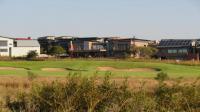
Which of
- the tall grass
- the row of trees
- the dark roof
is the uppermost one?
the dark roof

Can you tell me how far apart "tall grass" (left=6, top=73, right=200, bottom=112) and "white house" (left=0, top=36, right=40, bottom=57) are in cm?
12488

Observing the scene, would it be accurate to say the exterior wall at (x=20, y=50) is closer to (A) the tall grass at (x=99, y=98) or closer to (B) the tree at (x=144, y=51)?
(B) the tree at (x=144, y=51)

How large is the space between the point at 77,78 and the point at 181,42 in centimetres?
12041

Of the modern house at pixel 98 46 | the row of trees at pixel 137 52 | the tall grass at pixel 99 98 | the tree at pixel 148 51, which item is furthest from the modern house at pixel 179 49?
the tall grass at pixel 99 98

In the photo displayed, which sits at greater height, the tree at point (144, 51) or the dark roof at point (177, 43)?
the dark roof at point (177, 43)

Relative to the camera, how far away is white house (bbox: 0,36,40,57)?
13425 centimetres

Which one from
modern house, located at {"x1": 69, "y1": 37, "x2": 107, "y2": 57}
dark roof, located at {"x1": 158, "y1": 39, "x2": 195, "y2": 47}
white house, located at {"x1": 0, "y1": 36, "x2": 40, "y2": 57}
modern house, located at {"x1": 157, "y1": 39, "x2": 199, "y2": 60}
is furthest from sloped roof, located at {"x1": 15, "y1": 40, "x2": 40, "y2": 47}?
dark roof, located at {"x1": 158, "y1": 39, "x2": 195, "y2": 47}

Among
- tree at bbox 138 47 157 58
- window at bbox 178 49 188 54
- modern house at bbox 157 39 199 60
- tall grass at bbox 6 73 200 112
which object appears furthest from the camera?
tree at bbox 138 47 157 58

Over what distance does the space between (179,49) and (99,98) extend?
118 metres

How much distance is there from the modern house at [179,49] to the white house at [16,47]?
36334 millimetres

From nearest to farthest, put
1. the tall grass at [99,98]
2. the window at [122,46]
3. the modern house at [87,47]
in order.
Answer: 1. the tall grass at [99,98]
2. the window at [122,46]
3. the modern house at [87,47]

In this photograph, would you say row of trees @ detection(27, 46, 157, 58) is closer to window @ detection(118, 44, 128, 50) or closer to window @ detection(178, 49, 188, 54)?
window @ detection(118, 44, 128, 50)

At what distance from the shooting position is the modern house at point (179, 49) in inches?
4868

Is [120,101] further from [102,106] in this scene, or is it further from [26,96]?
[26,96]
